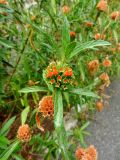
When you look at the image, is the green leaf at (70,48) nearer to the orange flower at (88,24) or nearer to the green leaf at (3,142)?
the green leaf at (3,142)

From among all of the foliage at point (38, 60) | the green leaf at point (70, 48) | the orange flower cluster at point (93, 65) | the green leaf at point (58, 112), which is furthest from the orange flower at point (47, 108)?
the orange flower cluster at point (93, 65)

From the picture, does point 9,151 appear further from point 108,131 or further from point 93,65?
point 108,131

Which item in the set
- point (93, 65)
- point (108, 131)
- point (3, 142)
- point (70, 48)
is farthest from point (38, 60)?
point (108, 131)

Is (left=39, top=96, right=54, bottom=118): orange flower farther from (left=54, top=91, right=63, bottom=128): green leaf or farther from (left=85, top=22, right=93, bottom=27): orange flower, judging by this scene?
(left=85, top=22, right=93, bottom=27): orange flower

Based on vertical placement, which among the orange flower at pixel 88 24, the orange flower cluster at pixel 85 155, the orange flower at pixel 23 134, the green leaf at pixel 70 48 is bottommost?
the orange flower cluster at pixel 85 155

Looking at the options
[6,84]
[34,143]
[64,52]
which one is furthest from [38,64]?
[64,52]
